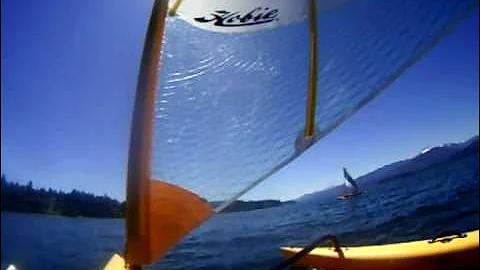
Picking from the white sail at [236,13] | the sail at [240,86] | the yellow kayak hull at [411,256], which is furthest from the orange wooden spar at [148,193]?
the yellow kayak hull at [411,256]

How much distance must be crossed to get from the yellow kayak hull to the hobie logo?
17.6ft

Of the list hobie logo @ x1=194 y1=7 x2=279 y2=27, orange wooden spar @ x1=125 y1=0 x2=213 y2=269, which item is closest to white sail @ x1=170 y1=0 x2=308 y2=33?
hobie logo @ x1=194 y1=7 x2=279 y2=27

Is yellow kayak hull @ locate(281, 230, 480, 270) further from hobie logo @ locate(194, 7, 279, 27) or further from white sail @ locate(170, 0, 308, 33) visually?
hobie logo @ locate(194, 7, 279, 27)

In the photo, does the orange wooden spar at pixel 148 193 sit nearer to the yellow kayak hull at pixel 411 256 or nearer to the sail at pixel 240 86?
the sail at pixel 240 86

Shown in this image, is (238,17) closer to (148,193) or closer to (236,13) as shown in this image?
(236,13)

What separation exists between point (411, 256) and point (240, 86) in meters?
5.30

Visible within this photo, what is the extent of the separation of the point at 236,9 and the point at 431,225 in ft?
68.0

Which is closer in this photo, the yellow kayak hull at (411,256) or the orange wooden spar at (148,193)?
the orange wooden spar at (148,193)

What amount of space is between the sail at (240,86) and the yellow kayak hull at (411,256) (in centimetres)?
478

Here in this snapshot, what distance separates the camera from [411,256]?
7.00 meters

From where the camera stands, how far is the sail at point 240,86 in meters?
3.05

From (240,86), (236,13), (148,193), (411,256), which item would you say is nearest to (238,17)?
(236,13)

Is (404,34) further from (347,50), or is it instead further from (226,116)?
(226,116)

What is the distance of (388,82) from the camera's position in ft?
10.2
